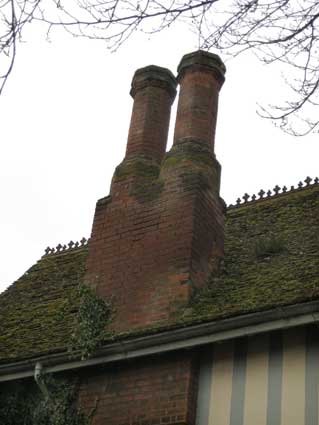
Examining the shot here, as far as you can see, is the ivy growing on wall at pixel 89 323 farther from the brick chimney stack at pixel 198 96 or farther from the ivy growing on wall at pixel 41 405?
the brick chimney stack at pixel 198 96

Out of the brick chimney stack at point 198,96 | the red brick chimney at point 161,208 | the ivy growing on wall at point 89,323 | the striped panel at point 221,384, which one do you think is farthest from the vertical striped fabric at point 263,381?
the brick chimney stack at point 198,96

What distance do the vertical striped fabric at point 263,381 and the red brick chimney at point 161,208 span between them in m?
→ 1.05

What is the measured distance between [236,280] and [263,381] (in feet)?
6.35

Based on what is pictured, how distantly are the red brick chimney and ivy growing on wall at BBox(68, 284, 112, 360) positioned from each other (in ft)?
0.42

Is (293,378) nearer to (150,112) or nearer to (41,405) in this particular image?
(41,405)

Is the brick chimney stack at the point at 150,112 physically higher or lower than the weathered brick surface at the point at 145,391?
higher

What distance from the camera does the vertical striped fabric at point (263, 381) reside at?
8.22 metres

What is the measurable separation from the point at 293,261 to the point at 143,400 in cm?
249

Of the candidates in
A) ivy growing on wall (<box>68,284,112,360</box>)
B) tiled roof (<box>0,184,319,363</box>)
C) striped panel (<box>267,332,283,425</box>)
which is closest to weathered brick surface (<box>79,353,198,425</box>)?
ivy growing on wall (<box>68,284,112,360</box>)

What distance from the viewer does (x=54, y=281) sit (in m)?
12.9

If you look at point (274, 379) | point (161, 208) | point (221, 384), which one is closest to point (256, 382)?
point (274, 379)

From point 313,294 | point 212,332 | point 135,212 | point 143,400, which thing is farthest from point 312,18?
point 135,212

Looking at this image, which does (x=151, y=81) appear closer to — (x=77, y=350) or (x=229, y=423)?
(x=77, y=350)

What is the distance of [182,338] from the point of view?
346 inches
